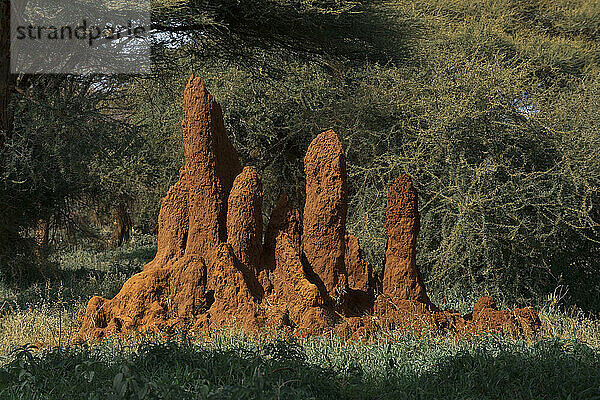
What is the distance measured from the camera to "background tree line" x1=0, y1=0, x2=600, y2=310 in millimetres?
9312

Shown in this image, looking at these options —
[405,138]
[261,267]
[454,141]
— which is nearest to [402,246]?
[261,267]

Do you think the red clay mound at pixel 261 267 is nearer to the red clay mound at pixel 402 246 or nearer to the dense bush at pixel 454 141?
the red clay mound at pixel 402 246

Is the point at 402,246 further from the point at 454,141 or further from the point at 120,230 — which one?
the point at 120,230

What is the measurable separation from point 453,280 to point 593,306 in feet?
7.90

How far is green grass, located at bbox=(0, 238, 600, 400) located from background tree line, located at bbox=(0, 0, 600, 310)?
141 inches

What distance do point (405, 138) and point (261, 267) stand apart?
477cm

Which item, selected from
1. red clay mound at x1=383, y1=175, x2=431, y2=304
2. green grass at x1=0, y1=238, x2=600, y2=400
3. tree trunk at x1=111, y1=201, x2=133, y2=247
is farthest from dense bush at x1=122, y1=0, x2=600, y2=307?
tree trunk at x1=111, y1=201, x2=133, y2=247

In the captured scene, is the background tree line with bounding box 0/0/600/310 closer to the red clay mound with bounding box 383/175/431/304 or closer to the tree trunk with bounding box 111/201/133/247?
the red clay mound with bounding box 383/175/431/304

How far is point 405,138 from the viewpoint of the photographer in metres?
10.6

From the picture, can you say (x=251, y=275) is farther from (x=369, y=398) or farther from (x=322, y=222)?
(x=369, y=398)

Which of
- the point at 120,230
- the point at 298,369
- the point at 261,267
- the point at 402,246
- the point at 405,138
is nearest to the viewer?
the point at 298,369

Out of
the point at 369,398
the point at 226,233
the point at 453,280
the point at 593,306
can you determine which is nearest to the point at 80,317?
the point at 226,233

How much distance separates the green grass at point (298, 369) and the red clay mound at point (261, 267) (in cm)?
40

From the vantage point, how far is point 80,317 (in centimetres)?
724
